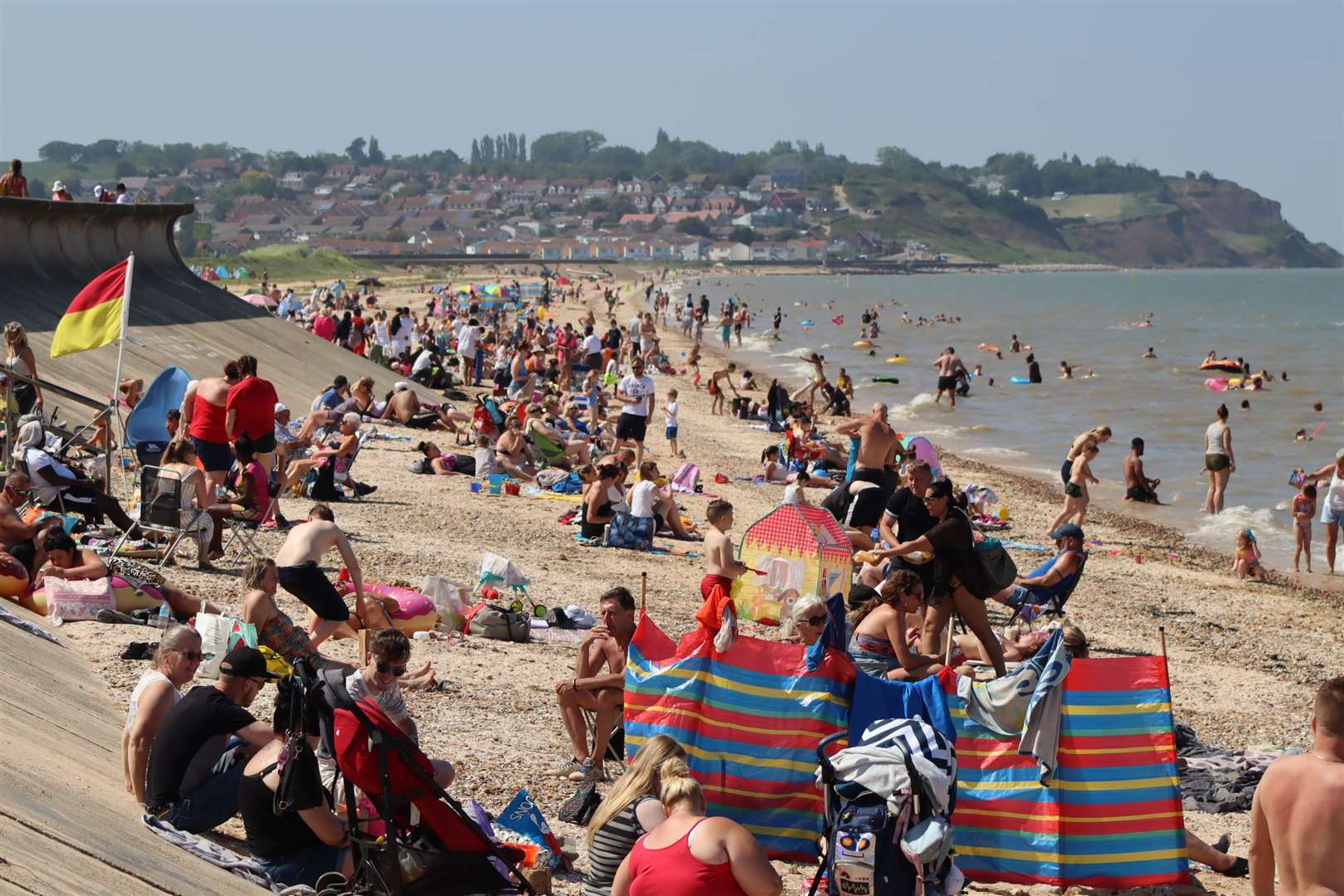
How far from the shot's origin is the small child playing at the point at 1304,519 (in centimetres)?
1454

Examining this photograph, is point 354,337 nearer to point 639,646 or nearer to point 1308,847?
point 639,646

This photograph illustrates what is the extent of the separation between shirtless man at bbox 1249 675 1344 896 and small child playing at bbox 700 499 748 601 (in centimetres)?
428

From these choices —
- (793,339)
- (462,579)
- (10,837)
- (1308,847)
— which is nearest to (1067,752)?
(1308,847)

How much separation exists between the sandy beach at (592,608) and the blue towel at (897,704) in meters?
0.68

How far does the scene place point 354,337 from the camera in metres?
24.6

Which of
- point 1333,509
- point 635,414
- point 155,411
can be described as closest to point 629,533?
point 155,411

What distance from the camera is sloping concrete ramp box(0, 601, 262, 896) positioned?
4375 millimetres

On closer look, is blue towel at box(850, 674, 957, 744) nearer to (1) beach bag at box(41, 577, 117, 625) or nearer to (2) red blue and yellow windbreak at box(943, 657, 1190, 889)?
(2) red blue and yellow windbreak at box(943, 657, 1190, 889)

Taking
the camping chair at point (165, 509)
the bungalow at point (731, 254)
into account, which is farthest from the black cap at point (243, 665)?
the bungalow at point (731, 254)

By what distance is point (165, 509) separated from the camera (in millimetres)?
Answer: 9297

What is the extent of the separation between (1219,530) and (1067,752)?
1294cm

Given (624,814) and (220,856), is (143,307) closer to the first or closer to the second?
(220,856)

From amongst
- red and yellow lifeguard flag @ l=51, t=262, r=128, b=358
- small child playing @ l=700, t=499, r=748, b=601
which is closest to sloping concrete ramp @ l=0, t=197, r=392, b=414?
red and yellow lifeguard flag @ l=51, t=262, r=128, b=358

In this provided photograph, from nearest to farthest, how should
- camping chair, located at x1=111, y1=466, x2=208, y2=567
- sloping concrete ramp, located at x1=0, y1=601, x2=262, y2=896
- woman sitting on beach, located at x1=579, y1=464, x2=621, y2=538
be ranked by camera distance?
1. sloping concrete ramp, located at x1=0, y1=601, x2=262, y2=896
2. camping chair, located at x1=111, y1=466, x2=208, y2=567
3. woman sitting on beach, located at x1=579, y1=464, x2=621, y2=538
